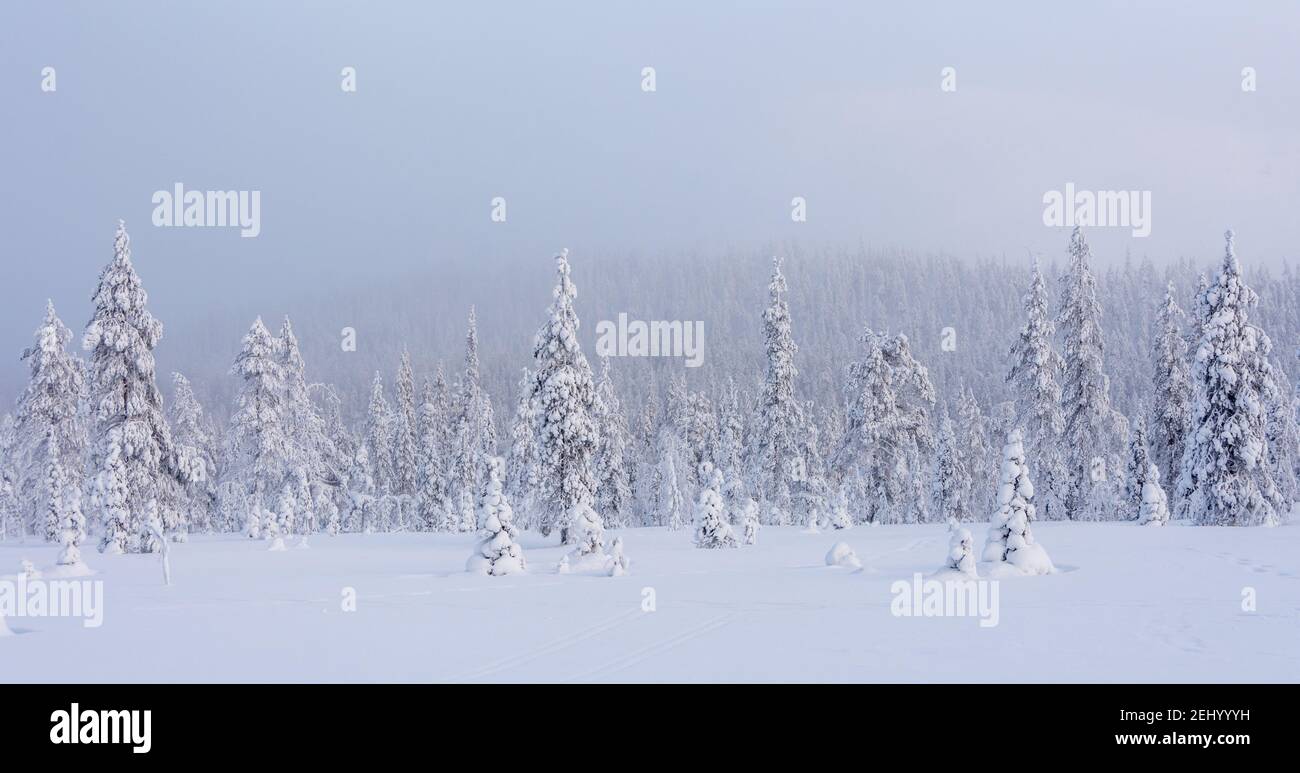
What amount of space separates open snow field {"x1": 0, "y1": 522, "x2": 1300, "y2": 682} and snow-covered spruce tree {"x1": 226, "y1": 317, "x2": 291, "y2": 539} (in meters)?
24.8

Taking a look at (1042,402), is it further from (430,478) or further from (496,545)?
(430,478)

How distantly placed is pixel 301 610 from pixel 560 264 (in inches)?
766

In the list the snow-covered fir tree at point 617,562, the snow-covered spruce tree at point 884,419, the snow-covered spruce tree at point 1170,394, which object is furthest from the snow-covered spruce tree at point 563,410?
the snow-covered spruce tree at point 1170,394

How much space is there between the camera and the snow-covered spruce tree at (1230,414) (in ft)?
103

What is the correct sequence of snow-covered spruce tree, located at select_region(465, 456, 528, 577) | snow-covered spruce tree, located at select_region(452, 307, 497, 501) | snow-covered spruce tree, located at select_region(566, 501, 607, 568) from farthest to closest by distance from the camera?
snow-covered spruce tree, located at select_region(452, 307, 497, 501), snow-covered spruce tree, located at select_region(566, 501, 607, 568), snow-covered spruce tree, located at select_region(465, 456, 528, 577)

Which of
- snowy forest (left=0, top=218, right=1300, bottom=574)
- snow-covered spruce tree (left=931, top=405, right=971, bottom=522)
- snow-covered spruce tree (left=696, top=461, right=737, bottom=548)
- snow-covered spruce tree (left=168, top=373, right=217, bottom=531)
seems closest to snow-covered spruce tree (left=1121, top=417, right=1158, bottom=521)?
snowy forest (left=0, top=218, right=1300, bottom=574)

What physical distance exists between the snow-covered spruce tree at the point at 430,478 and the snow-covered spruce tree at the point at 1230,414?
165 feet

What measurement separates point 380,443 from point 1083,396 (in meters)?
51.8

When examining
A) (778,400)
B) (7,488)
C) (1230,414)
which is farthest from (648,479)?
(7,488)

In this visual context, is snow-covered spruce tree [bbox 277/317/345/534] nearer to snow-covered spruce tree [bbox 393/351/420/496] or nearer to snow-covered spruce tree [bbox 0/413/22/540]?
snow-covered spruce tree [bbox 393/351/420/496]

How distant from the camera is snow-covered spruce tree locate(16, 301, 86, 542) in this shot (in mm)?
39000

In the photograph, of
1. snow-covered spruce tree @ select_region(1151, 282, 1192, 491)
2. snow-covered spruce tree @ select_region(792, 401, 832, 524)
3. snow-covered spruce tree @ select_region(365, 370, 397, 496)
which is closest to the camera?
snow-covered spruce tree @ select_region(1151, 282, 1192, 491)

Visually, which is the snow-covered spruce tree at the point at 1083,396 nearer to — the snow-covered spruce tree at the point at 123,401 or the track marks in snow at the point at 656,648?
the track marks in snow at the point at 656,648
